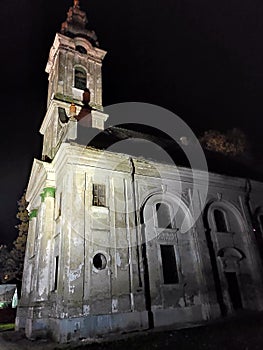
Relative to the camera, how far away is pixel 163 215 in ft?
47.7

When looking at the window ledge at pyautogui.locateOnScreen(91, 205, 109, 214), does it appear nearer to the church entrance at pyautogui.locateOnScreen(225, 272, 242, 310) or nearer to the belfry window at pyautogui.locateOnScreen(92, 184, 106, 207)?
the belfry window at pyautogui.locateOnScreen(92, 184, 106, 207)

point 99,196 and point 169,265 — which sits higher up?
point 99,196

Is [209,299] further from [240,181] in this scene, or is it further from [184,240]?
[240,181]

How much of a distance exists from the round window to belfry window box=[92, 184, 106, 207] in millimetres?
2437

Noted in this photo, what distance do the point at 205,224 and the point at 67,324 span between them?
8953 millimetres

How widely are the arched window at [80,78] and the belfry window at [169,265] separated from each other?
46.2 feet

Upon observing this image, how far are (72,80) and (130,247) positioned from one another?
14.2 metres

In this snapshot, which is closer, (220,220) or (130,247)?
(130,247)

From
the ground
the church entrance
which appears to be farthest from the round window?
the church entrance

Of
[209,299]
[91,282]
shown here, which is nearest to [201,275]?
[209,299]

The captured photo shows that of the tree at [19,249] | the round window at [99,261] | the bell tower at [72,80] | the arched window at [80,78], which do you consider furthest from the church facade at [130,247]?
the tree at [19,249]

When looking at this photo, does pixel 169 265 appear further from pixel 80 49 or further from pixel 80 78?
pixel 80 49

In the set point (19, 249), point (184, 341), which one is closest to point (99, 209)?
point (184, 341)

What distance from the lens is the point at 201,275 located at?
13289 mm
